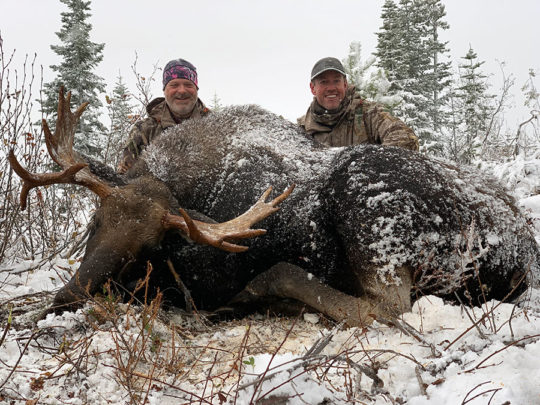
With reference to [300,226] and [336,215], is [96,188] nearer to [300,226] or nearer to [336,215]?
[300,226]

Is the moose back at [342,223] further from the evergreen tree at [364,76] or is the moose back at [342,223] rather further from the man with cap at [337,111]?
the evergreen tree at [364,76]

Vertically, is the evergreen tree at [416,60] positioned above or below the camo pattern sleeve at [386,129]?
above

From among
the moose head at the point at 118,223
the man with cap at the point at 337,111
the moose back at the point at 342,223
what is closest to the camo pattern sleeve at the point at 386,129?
the man with cap at the point at 337,111

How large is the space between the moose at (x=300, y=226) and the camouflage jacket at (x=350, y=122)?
2.30 meters

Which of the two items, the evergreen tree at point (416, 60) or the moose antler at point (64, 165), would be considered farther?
the evergreen tree at point (416, 60)

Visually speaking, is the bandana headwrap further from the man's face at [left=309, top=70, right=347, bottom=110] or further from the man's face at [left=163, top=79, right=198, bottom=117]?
the man's face at [left=309, top=70, right=347, bottom=110]

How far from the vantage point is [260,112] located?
16.0ft

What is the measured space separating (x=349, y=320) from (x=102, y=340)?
5.82 feet

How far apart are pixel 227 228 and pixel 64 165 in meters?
1.57

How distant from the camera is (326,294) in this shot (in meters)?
3.72

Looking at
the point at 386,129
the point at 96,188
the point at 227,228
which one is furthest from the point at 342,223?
the point at 386,129

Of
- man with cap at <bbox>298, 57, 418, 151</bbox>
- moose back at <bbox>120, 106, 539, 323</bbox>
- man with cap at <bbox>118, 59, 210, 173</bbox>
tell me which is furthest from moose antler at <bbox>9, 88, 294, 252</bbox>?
man with cap at <bbox>298, 57, 418, 151</bbox>

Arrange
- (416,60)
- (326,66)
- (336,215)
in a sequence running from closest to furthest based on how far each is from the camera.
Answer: (336,215) < (326,66) < (416,60)

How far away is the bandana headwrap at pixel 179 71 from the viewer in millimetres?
6457
